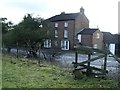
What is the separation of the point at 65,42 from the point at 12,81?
48.9 meters

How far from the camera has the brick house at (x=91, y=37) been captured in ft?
184

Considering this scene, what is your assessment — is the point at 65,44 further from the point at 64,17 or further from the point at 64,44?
the point at 64,17

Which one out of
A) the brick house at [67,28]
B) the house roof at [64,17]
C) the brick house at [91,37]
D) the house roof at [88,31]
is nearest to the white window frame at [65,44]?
the brick house at [67,28]

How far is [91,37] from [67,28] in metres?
6.40

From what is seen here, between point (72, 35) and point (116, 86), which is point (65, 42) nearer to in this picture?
point (72, 35)

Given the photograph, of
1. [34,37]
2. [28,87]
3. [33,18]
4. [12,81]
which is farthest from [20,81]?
[33,18]

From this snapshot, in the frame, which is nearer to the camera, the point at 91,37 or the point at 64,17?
the point at 91,37

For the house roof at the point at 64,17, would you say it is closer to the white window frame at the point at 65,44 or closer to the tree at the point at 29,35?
the white window frame at the point at 65,44

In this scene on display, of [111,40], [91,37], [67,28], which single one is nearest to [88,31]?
[91,37]

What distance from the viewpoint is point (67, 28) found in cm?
5891

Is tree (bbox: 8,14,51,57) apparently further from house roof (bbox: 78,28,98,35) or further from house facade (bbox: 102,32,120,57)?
house facade (bbox: 102,32,120,57)

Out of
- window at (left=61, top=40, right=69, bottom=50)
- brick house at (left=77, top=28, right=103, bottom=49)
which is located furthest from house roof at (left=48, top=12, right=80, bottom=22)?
window at (left=61, top=40, right=69, bottom=50)

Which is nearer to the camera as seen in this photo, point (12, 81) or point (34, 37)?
point (12, 81)

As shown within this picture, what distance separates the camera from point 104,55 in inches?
460
